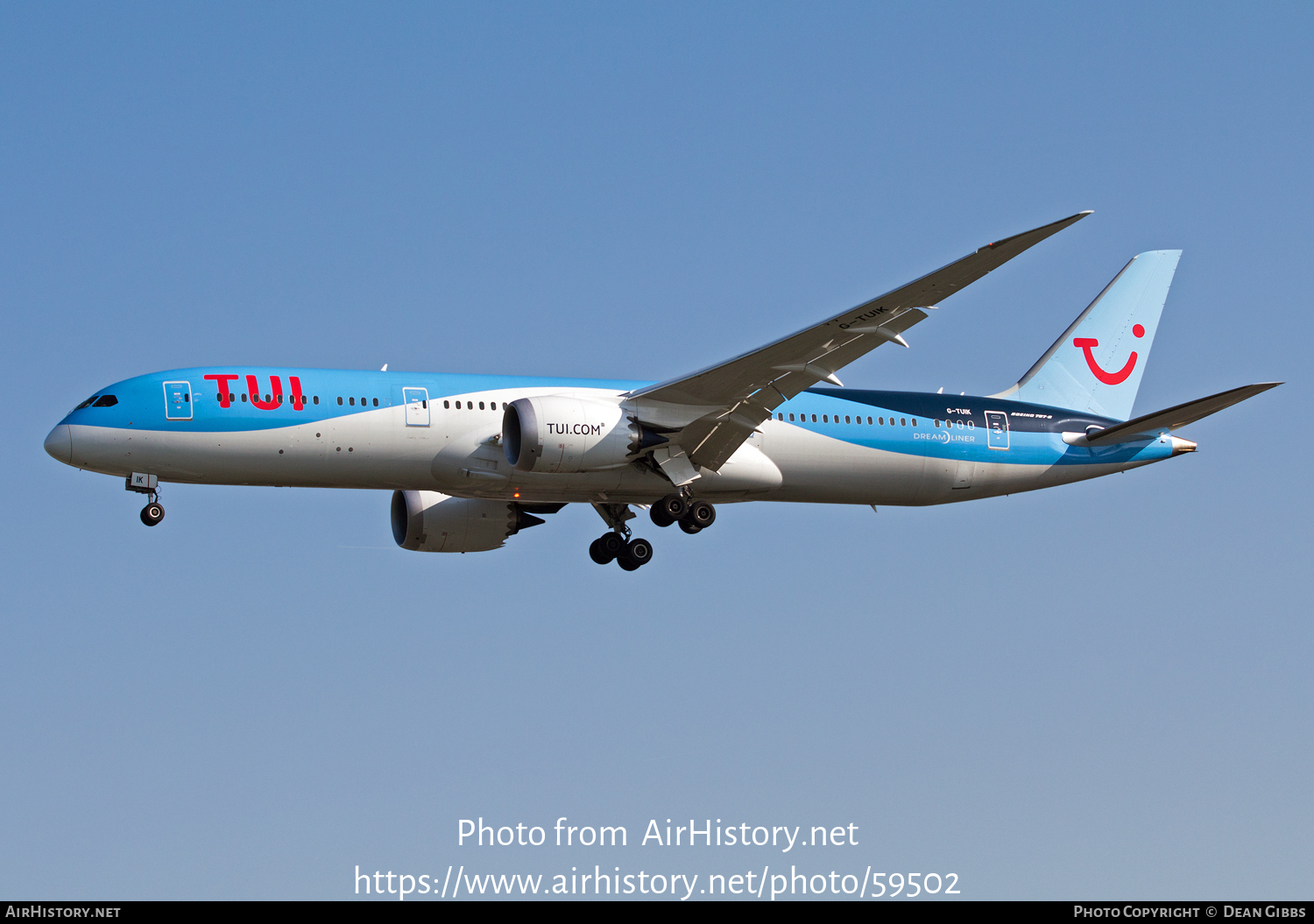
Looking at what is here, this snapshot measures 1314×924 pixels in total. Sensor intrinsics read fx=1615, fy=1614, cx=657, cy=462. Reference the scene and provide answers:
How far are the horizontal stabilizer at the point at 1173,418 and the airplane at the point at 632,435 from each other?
0.18 ft

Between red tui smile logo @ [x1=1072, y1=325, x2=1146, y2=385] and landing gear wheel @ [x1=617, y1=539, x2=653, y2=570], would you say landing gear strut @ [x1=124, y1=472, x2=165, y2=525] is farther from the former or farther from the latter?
red tui smile logo @ [x1=1072, y1=325, x2=1146, y2=385]

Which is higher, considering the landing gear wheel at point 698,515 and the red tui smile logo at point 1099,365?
the red tui smile logo at point 1099,365

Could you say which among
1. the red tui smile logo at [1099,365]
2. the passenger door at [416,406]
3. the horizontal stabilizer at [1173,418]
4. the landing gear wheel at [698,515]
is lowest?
the landing gear wheel at [698,515]

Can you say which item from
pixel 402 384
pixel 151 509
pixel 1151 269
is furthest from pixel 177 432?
pixel 1151 269

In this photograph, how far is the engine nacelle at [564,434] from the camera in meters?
32.9

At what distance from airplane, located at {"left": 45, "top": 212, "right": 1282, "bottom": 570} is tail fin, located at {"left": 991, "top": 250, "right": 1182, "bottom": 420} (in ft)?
5.59

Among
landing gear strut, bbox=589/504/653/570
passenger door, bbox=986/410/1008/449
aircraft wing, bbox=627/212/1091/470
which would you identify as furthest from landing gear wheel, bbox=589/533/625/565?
passenger door, bbox=986/410/1008/449

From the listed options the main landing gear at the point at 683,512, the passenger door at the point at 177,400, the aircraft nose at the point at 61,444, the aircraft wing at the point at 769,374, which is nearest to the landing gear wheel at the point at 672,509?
the main landing gear at the point at 683,512

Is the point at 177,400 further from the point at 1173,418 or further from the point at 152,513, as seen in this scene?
the point at 1173,418

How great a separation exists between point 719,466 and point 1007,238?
33.2 feet

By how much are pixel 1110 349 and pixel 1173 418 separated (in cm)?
548

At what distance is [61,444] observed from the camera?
32.9 meters

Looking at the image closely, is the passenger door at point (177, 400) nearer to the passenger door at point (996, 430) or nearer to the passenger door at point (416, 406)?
the passenger door at point (416, 406)

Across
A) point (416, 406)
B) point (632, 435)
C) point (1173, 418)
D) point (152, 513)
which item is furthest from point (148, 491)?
point (1173, 418)
